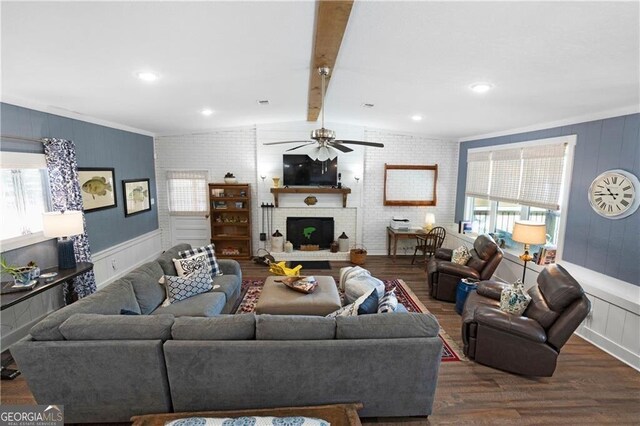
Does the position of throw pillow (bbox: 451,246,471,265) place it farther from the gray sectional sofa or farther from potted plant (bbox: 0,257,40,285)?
potted plant (bbox: 0,257,40,285)

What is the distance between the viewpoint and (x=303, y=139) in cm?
669

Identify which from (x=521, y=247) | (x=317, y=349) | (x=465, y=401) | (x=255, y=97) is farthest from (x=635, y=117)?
(x=255, y=97)

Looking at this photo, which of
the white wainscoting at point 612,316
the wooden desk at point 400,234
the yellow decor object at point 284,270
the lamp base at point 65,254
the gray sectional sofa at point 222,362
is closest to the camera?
the gray sectional sofa at point 222,362

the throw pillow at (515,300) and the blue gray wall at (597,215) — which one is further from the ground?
the blue gray wall at (597,215)

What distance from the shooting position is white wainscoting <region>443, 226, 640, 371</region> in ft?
9.96

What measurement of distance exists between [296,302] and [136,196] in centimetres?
434

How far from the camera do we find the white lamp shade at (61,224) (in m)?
3.36

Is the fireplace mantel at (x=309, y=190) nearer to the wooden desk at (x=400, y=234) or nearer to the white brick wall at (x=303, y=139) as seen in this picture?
the white brick wall at (x=303, y=139)

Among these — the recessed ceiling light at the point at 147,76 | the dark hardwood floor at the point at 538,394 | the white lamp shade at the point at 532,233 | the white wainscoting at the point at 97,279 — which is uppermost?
the recessed ceiling light at the point at 147,76

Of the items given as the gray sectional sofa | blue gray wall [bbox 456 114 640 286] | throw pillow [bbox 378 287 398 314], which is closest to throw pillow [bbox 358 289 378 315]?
throw pillow [bbox 378 287 398 314]

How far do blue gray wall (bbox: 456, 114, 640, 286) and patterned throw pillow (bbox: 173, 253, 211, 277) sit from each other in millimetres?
4818

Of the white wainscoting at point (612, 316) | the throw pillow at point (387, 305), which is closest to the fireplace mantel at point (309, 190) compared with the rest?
the throw pillow at point (387, 305)

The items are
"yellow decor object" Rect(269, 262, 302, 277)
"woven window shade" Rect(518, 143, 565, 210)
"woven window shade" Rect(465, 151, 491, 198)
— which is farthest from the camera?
"woven window shade" Rect(465, 151, 491, 198)

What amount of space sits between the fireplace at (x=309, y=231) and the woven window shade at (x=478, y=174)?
3062 mm
